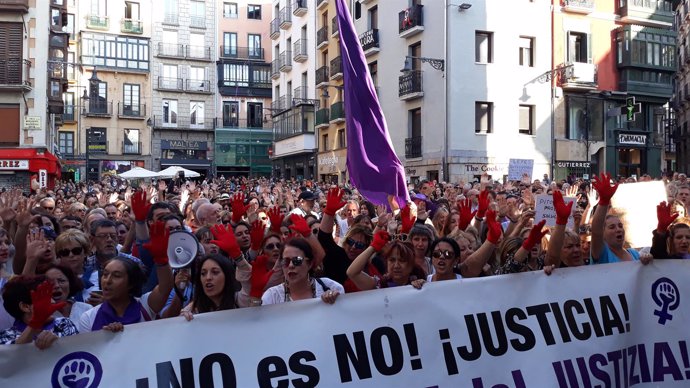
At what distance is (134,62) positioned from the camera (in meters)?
49.5

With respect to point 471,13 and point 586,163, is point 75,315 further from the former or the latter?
point 586,163

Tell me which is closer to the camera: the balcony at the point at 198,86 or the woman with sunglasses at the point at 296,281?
the woman with sunglasses at the point at 296,281

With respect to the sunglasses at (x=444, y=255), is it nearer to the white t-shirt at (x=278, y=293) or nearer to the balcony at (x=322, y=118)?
the white t-shirt at (x=278, y=293)

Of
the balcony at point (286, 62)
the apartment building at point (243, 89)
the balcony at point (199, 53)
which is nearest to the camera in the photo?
the balcony at point (286, 62)

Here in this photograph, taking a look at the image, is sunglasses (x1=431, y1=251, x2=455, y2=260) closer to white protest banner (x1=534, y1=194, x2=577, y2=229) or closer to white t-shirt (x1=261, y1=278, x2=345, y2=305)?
white t-shirt (x1=261, y1=278, x2=345, y2=305)

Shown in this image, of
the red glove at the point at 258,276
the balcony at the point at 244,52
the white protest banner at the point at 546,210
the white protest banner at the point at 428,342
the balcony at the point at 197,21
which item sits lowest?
the white protest banner at the point at 428,342

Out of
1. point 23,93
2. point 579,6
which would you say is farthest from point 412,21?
point 23,93

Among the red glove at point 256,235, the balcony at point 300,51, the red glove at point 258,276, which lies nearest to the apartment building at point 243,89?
the balcony at point 300,51

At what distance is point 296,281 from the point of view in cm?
429

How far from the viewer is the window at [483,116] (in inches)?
1048

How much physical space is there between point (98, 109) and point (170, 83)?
561 cm

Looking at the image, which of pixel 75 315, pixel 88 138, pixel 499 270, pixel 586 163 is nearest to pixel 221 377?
pixel 75 315

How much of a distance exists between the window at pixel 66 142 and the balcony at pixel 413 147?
29.2 meters

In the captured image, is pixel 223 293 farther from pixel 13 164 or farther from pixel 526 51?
pixel 526 51
